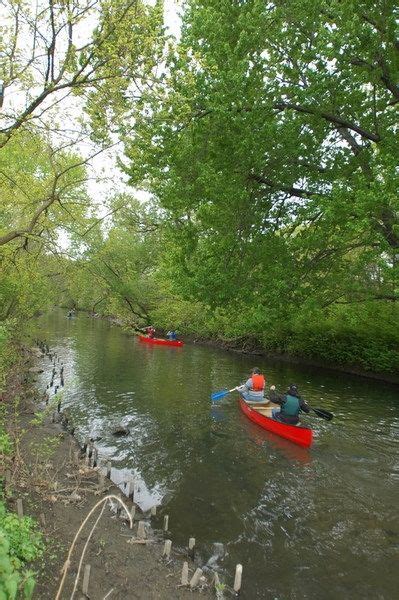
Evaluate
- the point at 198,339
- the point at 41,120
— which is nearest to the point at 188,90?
the point at 41,120

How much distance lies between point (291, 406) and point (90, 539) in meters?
7.65

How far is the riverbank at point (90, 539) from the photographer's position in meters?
5.65

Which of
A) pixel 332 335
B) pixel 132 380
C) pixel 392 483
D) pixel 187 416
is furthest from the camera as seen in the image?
pixel 332 335

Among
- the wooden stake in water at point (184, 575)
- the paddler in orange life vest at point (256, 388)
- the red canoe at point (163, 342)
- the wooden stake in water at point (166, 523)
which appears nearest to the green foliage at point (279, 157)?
the paddler in orange life vest at point (256, 388)

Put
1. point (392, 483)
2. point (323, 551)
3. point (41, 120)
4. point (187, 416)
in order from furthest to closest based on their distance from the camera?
point (187, 416) < point (392, 483) < point (41, 120) < point (323, 551)

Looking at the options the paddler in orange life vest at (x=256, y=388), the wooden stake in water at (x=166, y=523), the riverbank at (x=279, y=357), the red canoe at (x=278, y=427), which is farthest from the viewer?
the riverbank at (x=279, y=357)

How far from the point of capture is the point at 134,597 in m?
5.60

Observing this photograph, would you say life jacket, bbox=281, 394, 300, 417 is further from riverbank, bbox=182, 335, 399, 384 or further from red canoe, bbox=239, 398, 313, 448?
riverbank, bbox=182, 335, 399, 384

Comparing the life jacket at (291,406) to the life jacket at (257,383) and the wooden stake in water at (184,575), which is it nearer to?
the life jacket at (257,383)

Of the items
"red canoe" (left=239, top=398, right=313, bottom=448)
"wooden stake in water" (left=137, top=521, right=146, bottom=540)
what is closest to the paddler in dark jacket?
"red canoe" (left=239, top=398, right=313, bottom=448)

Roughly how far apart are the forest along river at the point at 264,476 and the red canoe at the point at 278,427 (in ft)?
0.87

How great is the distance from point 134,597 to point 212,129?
38.3 ft

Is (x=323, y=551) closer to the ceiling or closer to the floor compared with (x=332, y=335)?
closer to the floor

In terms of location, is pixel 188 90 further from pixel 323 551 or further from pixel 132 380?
pixel 132 380
